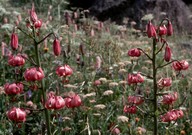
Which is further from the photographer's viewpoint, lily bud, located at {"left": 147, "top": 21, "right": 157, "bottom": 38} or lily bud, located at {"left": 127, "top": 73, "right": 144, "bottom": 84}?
lily bud, located at {"left": 127, "top": 73, "right": 144, "bottom": 84}

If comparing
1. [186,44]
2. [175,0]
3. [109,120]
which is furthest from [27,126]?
[175,0]

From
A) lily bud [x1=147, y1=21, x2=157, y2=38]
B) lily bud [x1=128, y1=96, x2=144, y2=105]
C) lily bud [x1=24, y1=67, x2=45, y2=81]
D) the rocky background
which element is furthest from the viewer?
the rocky background

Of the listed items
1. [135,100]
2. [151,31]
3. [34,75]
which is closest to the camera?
[34,75]

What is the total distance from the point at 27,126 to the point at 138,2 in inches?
297

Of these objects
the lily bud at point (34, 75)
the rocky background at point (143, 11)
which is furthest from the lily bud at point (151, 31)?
the rocky background at point (143, 11)

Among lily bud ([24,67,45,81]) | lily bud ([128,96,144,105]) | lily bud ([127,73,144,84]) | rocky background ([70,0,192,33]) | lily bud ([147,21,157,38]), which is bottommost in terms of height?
lily bud ([128,96,144,105])

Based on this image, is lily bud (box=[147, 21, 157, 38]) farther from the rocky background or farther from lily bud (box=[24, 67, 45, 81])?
the rocky background

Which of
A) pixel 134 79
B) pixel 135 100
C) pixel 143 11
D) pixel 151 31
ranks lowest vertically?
pixel 135 100

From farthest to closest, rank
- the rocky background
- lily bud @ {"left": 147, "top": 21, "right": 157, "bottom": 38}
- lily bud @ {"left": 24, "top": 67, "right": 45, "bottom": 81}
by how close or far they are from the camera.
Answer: the rocky background
lily bud @ {"left": 147, "top": 21, "right": 157, "bottom": 38}
lily bud @ {"left": 24, "top": 67, "right": 45, "bottom": 81}

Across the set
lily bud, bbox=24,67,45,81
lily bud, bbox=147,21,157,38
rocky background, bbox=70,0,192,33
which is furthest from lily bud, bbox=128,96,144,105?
rocky background, bbox=70,0,192,33

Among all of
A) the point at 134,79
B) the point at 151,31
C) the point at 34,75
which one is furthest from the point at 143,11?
the point at 34,75

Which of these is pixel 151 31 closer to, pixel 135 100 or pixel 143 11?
pixel 135 100

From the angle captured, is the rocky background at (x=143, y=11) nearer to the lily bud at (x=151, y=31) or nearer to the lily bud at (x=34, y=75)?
the lily bud at (x=151, y=31)

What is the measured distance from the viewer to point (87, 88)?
4.82 metres
